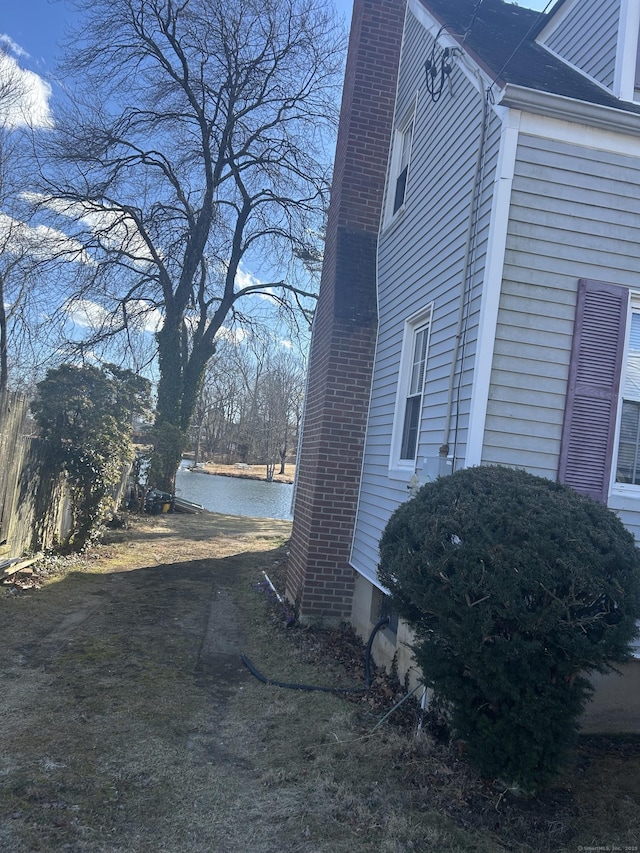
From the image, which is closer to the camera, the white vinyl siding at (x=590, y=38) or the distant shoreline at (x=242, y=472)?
the white vinyl siding at (x=590, y=38)

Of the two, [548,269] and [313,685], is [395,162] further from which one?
[313,685]

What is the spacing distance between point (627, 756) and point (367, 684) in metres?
2.09

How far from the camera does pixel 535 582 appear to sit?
3.09 m

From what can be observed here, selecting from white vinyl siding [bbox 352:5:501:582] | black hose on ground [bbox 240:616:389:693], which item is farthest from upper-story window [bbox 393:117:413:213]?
black hose on ground [bbox 240:616:389:693]

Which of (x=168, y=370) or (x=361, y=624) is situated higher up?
(x=168, y=370)

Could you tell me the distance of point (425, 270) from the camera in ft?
20.4

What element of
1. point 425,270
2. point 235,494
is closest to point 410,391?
point 425,270

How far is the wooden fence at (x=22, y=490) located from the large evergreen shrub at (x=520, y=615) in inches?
243

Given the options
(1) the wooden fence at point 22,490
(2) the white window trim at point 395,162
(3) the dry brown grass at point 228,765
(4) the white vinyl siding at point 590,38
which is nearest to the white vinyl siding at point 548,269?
(4) the white vinyl siding at point 590,38

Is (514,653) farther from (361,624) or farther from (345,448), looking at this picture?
(345,448)

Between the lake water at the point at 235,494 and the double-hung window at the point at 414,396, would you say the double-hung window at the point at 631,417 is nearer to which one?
the double-hung window at the point at 414,396

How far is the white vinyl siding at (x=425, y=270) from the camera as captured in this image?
517cm

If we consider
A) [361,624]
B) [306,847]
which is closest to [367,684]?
[361,624]

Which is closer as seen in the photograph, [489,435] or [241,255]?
[489,435]
